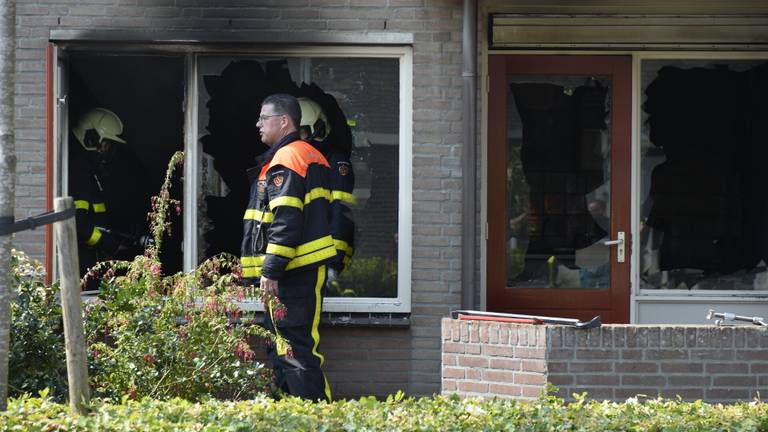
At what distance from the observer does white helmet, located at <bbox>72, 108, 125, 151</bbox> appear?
28.8ft

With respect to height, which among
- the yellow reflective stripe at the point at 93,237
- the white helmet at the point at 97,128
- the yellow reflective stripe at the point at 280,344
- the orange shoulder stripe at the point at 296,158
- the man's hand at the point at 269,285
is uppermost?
the white helmet at the point at 97,128

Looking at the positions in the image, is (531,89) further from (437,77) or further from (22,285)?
(22,285)

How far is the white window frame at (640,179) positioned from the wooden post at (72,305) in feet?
16.6

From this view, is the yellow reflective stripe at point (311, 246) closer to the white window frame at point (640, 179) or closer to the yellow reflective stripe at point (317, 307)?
the yellow reflective stripe at point (317, 307)

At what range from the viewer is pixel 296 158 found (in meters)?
Answer: 7.70

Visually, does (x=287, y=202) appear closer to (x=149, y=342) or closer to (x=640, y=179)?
(x=149, y=342)

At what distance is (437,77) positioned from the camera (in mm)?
8562

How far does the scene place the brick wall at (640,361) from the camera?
6355 mm

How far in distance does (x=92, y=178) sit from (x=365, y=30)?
7.35ft

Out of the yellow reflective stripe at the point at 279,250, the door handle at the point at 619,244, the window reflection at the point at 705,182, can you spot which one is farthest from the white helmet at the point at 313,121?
the window reflection at the point at 705,182

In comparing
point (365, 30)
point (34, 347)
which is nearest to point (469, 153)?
point (365, 30)

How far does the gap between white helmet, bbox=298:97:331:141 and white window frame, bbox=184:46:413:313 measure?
1.17 ft

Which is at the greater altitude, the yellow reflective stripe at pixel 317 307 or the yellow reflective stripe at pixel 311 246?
the yellow reflective stripe at pixel 311 246

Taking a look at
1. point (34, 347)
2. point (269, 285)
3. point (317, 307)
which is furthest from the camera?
point (317, 307)
